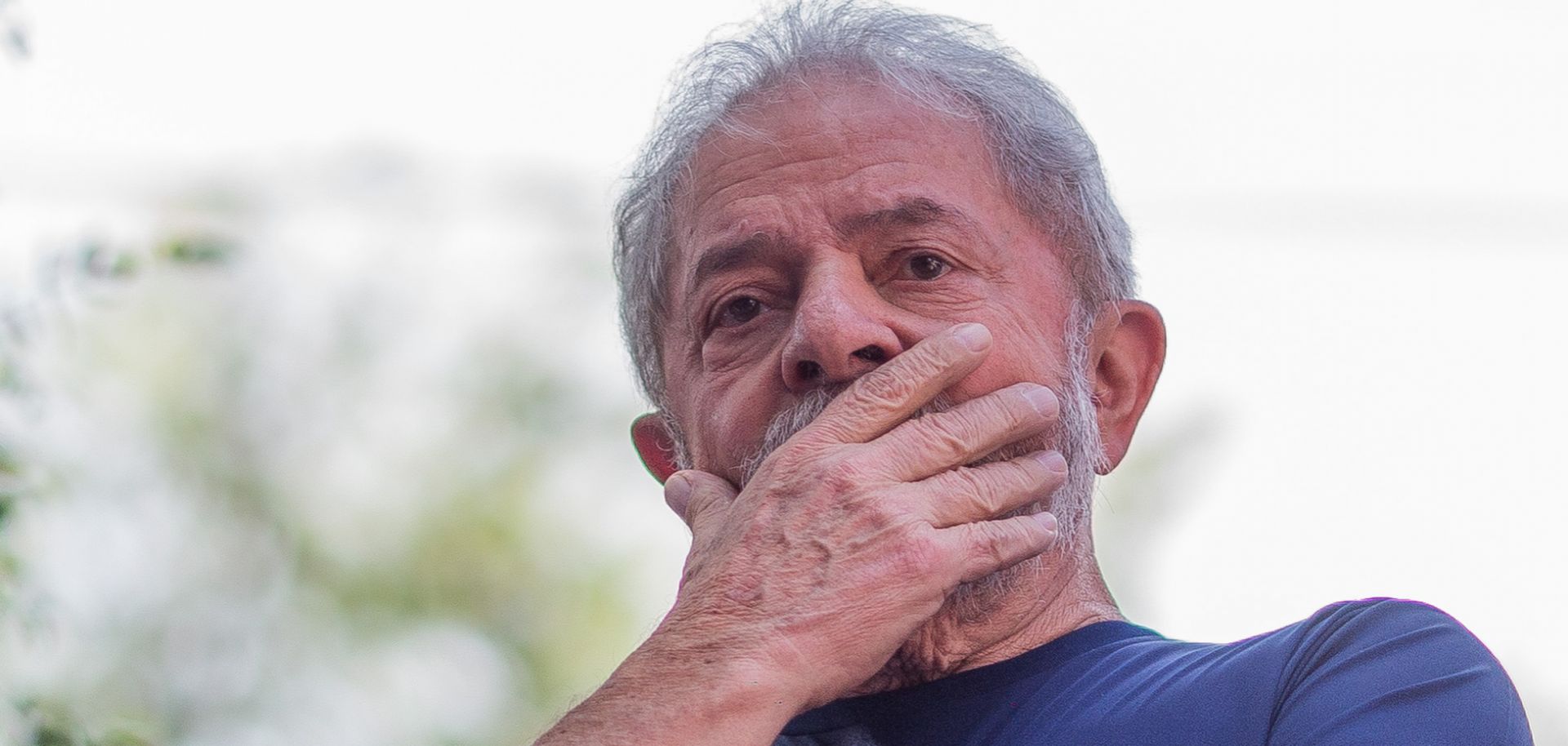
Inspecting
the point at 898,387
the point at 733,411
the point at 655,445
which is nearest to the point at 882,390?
the point at 898,387

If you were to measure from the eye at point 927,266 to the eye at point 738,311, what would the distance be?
0.30m

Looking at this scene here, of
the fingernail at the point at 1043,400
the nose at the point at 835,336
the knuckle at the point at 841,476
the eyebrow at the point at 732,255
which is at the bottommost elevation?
the fingernail at the point at 1043,400

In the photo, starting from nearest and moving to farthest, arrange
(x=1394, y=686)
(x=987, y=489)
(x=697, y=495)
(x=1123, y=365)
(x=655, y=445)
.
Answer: (x=1394, y=686) < (x=987, y=489) < (x=697, y=495) < (x=1123, y=365) < (x=655, y=445)

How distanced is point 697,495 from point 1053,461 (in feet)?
1.99

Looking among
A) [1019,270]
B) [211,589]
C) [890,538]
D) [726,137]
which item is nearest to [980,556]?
[890,538]

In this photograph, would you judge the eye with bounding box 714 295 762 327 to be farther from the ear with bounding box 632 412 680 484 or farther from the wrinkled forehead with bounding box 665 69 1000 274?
the ear with bounding box 632 412 680 484

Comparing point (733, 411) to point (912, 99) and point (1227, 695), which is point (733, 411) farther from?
point (1227, 695)

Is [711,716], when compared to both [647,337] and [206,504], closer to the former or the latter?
[647,337]

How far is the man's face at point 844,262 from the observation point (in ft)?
9.36

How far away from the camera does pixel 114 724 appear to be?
2.79 meters

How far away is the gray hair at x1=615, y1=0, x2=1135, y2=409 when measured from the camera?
313cm

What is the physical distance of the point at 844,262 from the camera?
9.59 feet

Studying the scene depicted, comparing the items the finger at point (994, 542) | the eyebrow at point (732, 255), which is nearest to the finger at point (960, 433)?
the finger at point (994, 542)

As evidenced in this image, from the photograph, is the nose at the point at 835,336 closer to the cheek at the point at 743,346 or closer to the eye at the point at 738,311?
the cheek at the point at 743,346
